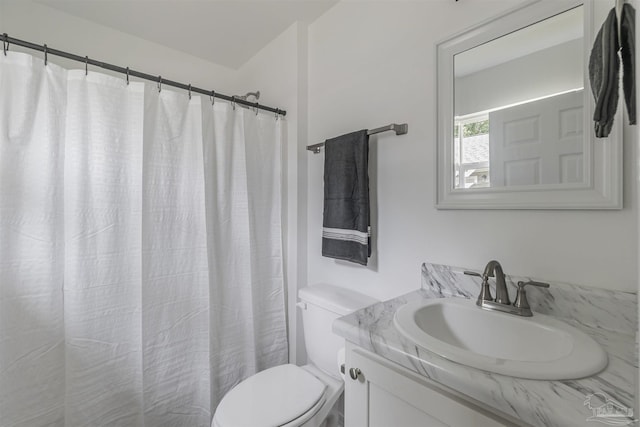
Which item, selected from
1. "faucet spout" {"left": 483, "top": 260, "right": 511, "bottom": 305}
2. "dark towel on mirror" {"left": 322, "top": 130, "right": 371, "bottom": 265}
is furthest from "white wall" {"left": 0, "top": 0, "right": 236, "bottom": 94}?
"faucet spout" {"left": 483, "top": 260, "right": 511, "bottom": 305}

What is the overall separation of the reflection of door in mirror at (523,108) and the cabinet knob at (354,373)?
0.74m

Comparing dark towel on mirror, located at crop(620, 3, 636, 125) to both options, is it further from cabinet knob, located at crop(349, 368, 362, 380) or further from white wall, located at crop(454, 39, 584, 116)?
cabinet knob, located at crop(349, 368, 362, 380)

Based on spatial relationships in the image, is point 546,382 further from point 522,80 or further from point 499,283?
point 522,80

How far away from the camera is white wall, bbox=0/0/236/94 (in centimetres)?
144

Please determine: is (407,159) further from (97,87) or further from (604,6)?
(97,87)

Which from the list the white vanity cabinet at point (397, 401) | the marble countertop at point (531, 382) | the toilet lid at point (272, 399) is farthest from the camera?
the toilet lid at point (272, 399)

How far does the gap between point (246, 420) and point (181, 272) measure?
2.42 ft

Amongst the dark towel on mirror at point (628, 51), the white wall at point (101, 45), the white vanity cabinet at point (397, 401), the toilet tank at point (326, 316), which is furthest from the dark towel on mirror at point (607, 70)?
the white wall at point (101, 45)

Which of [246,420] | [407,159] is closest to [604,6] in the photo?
[407,159]

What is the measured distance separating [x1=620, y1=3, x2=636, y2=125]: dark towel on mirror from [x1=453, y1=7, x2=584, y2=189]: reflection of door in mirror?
0.77 ft

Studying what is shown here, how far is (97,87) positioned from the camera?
1.16m

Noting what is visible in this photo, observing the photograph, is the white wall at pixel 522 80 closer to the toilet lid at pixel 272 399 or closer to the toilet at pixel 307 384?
the toilet at pixel 307 384

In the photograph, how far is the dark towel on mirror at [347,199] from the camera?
125 cm

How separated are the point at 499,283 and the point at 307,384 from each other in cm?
85
